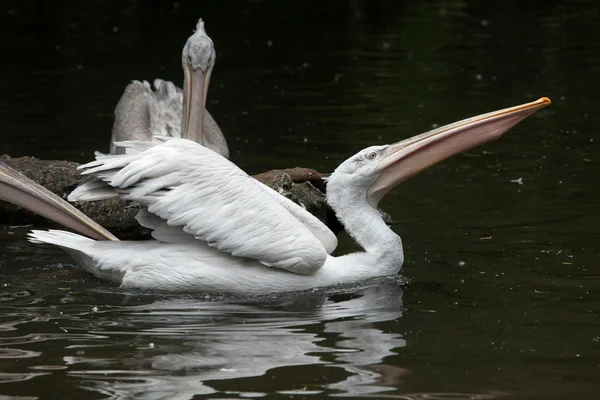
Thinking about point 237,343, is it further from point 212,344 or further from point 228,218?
point 228,218

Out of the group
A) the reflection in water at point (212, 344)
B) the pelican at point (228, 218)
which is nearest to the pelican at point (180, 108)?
the pelican at point (228, 218)

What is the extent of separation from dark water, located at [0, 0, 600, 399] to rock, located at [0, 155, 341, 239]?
270 mm

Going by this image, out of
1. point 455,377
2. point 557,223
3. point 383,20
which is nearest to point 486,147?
point 557,223

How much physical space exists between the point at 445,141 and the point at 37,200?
7.55ft

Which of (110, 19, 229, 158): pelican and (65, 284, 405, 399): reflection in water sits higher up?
(110, 19, 229, 158): pelican

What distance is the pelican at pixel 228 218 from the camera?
645cm

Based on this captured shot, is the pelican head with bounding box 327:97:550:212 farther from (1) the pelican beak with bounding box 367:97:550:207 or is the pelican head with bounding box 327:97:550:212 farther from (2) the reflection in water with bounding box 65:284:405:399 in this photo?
(2) the reflection in water with bounding box 65:284:405:399

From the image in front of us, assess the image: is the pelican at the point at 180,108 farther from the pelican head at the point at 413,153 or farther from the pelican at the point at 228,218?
the pelican head at the point at 413,153

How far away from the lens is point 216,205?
6504 millimetres

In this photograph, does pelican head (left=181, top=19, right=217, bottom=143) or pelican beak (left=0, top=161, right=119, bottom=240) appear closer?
pelican beak (left=0, top=161, right=119, bottom=240)

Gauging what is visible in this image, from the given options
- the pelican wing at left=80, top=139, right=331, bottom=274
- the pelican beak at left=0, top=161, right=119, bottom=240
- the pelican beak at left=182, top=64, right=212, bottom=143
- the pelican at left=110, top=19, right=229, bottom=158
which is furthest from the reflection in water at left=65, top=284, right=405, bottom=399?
the pelican at left=110, top=19, right=229, bottom=158

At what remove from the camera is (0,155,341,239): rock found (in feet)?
25.3

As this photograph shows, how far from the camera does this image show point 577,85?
13133 mm

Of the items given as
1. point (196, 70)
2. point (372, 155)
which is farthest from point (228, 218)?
point (196, 70)
